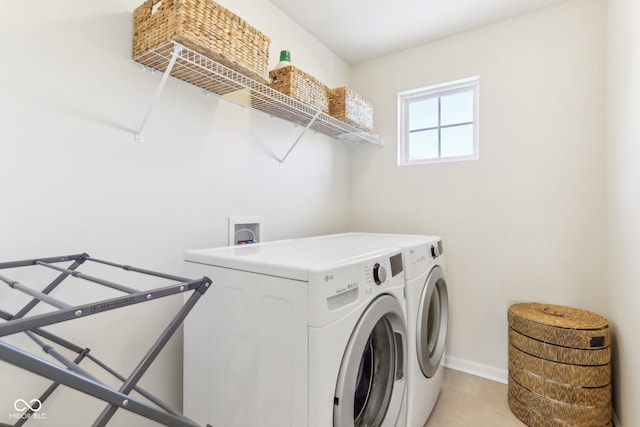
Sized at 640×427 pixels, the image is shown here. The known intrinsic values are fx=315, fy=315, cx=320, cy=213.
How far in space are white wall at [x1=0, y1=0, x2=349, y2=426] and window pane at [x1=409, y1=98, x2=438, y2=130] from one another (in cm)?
140

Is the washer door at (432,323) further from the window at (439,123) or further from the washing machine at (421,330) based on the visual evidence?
the window at (439,123)

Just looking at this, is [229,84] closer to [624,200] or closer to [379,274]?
[379,274]

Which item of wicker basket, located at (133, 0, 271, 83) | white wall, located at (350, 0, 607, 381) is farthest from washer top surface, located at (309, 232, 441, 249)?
wicker basket, located at (133, 0, 271, 83)

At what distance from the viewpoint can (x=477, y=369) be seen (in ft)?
7.28

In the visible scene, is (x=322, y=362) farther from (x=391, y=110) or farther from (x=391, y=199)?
(x=391, y=110)

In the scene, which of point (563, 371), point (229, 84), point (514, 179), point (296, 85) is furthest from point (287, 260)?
point (514, 179)

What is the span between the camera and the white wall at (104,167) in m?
1.01

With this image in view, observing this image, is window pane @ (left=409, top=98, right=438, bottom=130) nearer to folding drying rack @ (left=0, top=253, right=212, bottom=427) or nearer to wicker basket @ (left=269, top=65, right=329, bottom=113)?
wicker basket @ (left=269, top=65, right=329, bottom=113)

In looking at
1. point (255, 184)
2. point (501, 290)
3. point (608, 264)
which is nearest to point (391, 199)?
point (501, 290)

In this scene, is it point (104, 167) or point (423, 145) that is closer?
point (104, 167)

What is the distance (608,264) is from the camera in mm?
1801

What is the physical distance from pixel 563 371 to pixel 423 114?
1902mm

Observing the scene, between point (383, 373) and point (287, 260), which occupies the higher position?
point (287, 260)

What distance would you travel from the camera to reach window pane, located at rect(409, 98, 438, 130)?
249 centimetres
